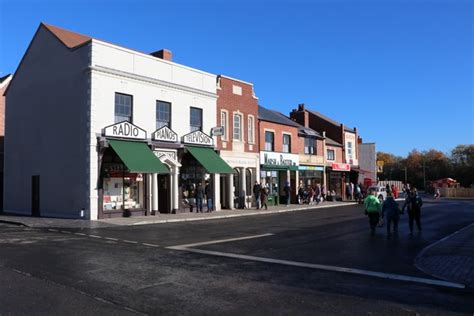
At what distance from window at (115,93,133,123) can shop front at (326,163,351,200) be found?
2426cm

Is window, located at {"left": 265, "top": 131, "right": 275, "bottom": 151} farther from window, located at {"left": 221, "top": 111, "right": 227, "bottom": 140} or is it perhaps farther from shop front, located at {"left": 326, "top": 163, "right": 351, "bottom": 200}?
shop front, located at {"left": 326, "top": 163, "right": 351, "bottom": 200}

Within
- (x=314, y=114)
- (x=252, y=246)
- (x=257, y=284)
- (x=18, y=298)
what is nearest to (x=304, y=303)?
(x=257, y=284)

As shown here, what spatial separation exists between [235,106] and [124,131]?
10198 millimetres

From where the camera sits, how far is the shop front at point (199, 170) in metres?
25.4

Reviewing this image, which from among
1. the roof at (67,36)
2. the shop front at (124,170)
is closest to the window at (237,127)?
the shop front at (124,170)

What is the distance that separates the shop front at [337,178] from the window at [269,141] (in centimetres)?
1001

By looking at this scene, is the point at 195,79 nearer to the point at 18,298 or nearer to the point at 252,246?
the point at 252,246

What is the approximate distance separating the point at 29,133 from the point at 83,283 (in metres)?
19.7

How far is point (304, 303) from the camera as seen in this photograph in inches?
256

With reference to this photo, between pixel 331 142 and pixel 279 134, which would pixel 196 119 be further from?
pixel 331 142

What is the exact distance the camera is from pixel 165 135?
78.5ft

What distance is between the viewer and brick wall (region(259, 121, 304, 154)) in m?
32.8

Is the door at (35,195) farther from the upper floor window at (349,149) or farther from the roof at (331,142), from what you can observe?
the upper floor window at (349,149)

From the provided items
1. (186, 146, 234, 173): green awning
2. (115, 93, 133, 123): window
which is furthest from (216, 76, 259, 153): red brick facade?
(115, 93, 133, 123): window
